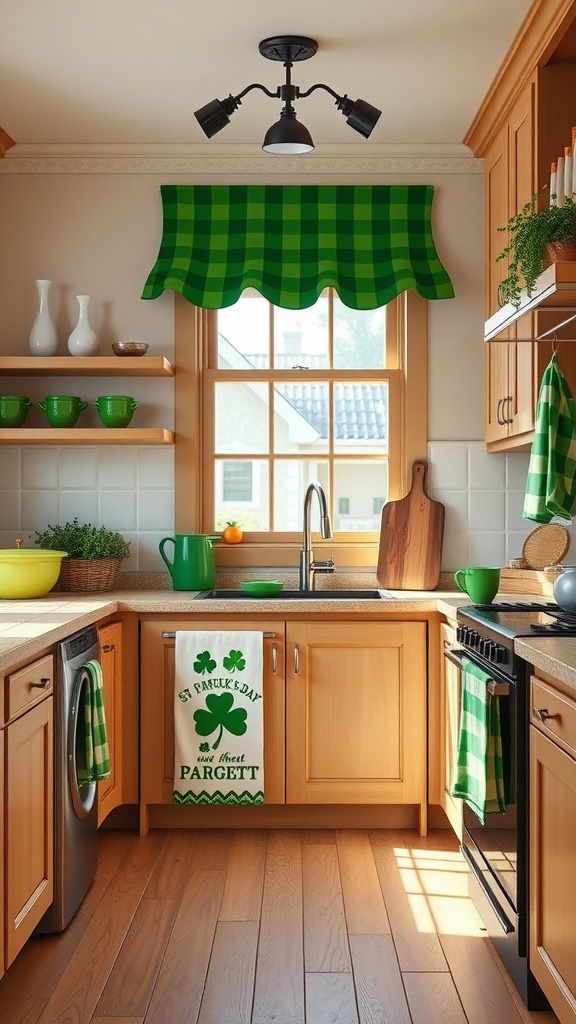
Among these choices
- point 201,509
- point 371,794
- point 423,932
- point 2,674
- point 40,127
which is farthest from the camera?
point 201,509

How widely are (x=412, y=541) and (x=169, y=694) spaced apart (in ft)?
3.89

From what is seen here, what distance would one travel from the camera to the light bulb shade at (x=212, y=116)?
3.12m

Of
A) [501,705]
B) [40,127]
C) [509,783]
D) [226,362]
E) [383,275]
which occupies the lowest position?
[509,783]

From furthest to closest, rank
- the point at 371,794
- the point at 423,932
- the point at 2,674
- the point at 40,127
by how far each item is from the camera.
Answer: the point at 40,127, the point at 371,794, the point at 423,932, the point at 2,674

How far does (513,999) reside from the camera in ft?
7.55

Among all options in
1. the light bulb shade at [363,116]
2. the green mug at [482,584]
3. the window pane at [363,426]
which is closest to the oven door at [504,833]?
the green mug at [482,584]

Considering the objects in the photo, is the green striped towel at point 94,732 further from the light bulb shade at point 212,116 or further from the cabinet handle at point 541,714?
the light bulb shade at point 212,116

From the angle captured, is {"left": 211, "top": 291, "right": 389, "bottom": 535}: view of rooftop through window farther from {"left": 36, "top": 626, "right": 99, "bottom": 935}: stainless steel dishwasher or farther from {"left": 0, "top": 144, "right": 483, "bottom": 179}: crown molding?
{"left": 36, "top": 626, "right": 99, "bottom": 935}: stainless steel dishwasher

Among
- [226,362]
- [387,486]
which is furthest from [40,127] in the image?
[387,486]

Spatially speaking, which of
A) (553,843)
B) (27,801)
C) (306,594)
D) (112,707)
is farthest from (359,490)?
(553,843)

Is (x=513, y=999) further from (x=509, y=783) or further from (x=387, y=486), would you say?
(x=387, y=486)

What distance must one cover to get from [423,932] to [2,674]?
4.53 ft

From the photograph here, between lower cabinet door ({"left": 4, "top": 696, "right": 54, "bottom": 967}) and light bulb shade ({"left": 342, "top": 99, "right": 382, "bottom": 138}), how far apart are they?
6.78 feet

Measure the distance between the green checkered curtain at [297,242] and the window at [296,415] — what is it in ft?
0.63
